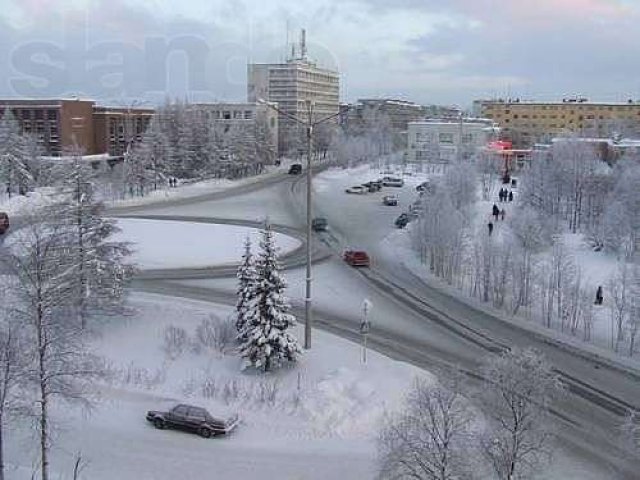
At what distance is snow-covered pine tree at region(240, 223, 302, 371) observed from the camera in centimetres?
2111

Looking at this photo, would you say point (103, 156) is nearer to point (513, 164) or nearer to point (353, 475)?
point (513, 164)

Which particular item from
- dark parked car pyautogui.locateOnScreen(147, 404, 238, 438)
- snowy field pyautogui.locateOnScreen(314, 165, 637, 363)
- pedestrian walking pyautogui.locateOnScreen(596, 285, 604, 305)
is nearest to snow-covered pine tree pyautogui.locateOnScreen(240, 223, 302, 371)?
dark parked car pyautogui.locateOnScreen(147, 404, 238, 438)

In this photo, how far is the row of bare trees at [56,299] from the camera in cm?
1493

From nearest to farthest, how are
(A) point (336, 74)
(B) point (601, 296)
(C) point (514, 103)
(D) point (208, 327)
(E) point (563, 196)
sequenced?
1. (D) point (208, 327)
2. (B) point (601, 296)
3. (E) point (563, 196)
4. (C) point (514, 103)
5. (A) point (336, 74)

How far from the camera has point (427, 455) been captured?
39.8ft

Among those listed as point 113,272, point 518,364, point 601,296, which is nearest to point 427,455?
point 518,364

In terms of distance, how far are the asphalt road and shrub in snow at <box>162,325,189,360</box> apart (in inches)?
201

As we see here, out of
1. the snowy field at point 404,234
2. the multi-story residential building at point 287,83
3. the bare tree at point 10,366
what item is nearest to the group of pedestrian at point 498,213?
the snowy field at point 404,234

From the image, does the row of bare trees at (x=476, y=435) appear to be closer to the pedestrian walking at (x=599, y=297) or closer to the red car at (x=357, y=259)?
the pedestrian walking at (x=599, y=297)

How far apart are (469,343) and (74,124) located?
74.7 metres

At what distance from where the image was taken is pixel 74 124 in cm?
8875

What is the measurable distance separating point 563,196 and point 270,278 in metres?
33.5

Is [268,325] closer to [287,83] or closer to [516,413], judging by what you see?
[516,413]

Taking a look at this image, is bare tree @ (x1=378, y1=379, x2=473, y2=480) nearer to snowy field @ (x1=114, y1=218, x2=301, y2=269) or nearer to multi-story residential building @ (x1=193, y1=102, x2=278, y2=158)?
snowy field @ (x1=114, y1=218, x2=301, y2=269)
